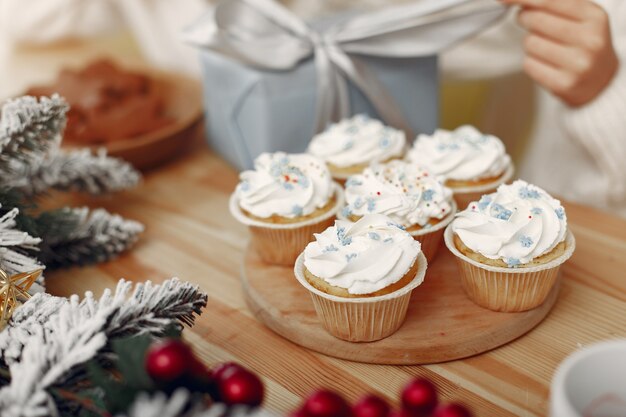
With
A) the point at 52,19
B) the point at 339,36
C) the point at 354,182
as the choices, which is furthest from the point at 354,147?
the point at 52,19

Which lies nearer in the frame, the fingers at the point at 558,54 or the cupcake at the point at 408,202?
the cupcake at the point at 408,202

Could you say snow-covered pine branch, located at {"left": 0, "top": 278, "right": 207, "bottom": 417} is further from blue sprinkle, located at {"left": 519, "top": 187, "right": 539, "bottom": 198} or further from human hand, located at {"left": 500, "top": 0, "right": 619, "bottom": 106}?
human hand, located at {"left": 500, "top": 0, "right": 619, "bottom": 106}

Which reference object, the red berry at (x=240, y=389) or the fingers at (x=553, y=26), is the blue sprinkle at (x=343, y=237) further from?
the fingers at (x=553, y=26)

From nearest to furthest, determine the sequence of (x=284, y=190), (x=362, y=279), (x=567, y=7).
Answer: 1. (x=362, y=279)
2. (x=284, y=190)
3. (x=567, y=7)

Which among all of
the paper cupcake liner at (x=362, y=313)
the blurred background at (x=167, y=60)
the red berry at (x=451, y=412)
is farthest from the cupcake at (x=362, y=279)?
the blurred background at (x=167, y=60)

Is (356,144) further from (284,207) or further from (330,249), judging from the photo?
(330,249)

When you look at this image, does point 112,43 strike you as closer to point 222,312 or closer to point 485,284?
point 222,312
